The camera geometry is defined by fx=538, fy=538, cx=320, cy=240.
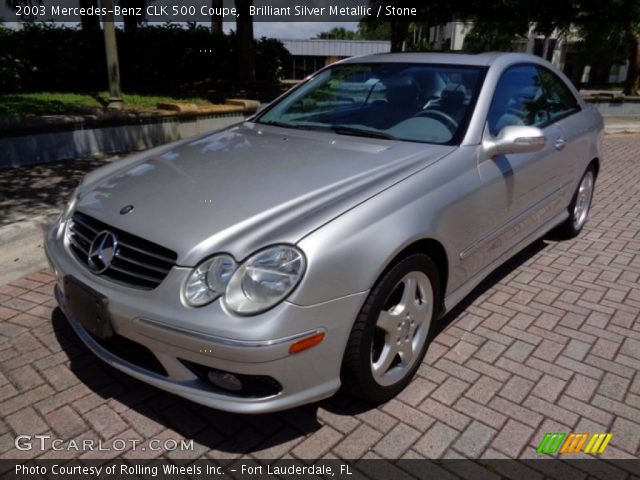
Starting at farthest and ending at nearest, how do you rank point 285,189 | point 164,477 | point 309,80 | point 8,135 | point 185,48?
1. point 185,48
2. point 8,135
3. point 309,80
4. point 285,189
5. point 164,477

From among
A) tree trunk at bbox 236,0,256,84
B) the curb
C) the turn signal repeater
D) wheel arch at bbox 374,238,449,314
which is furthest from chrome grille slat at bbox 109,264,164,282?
tree trunk at bbox 236,0,256,84

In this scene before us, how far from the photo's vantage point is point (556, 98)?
441 centimetres

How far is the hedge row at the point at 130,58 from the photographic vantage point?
12.4 m

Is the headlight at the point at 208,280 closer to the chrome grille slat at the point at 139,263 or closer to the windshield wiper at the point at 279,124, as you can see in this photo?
the chrome grille slat at the point at 139,263

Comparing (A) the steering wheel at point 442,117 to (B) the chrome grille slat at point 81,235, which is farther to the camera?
(A) the steering wheel at point 442,117

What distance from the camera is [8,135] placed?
20.7 ft

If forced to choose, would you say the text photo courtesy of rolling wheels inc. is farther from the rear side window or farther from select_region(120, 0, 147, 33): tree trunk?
select_region(120, 0, 147, 33): tree trunk

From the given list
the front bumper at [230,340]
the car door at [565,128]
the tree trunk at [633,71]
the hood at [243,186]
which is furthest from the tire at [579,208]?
the tree trunk at [633,71]

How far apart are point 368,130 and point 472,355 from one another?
1487mm

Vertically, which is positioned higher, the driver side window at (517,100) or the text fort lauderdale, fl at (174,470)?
→ the driver side window at (517,100)

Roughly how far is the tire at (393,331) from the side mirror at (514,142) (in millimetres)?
861

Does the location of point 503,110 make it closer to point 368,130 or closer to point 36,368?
point 368,130

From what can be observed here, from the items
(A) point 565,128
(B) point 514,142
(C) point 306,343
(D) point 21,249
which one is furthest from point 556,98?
(D) point 21,249

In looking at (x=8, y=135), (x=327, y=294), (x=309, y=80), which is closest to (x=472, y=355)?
(x=327, y=294)
